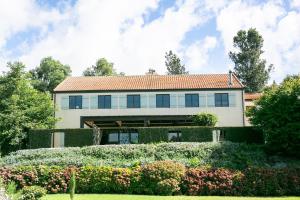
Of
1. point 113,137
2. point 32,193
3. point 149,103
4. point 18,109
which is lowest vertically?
point 32,193

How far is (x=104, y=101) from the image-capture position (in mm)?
41781

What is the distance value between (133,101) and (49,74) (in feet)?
82.4

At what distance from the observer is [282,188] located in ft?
69.0

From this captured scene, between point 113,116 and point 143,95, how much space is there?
341 cm

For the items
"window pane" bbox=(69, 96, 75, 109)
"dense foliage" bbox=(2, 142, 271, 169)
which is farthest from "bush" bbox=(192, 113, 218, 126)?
"window pane" bbox=(69, 96, 75, 109)

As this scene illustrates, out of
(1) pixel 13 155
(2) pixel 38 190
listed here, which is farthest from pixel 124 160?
(2) pixel 38 190

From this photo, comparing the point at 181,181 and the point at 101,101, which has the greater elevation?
the point at 101,101

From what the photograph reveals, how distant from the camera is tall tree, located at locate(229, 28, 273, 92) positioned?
63000 mm

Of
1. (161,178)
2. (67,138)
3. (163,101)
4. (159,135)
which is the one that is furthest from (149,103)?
(161,178)

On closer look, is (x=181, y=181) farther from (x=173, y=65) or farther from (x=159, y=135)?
(x=173, y=65)

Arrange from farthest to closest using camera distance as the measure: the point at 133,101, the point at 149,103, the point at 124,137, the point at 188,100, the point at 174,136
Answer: the point at 133,101
the point at 149,103
the point at 188,100
the point at 124,137
the point at 174,136

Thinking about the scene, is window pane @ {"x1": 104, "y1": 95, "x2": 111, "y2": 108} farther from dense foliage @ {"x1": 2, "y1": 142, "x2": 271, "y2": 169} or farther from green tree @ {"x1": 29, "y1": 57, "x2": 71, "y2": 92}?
green tree @ {"x1": 29, "y1": 57, "x2": 71, "y2": 92}

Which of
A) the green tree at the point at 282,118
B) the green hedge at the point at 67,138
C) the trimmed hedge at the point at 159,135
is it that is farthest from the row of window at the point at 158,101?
the green tree at the point at 282,118

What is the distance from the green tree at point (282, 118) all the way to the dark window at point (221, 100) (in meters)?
13.5
